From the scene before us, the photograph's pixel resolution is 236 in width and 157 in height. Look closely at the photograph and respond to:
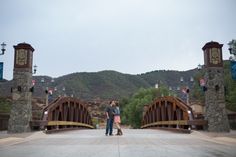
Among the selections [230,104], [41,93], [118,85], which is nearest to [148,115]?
[230,104]

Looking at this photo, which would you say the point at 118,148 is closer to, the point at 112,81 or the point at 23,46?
the point at 23,46

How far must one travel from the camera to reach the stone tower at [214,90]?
18.6m

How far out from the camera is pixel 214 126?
18516mm

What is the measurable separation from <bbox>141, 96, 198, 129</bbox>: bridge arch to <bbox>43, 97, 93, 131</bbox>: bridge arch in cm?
688

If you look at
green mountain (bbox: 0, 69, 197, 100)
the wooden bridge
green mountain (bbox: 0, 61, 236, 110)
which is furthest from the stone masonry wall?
green mountain (bbox: 0, 69, 197, 100)

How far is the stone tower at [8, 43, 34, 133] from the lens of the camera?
1881 cm

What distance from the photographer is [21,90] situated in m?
19.3

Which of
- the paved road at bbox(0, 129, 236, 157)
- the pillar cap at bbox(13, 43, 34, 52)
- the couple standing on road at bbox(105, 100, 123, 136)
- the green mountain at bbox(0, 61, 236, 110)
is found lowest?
the paved road at bbox(0, 129, 236, 157)

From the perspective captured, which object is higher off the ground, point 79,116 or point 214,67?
point 214,67

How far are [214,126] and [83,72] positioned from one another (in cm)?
14784

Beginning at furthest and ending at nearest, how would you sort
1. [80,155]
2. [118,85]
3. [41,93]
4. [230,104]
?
[118,85]
[41,93]
[230,104]
[80,155]

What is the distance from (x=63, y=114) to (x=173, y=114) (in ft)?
27.0

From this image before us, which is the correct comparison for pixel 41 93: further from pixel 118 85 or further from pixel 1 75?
pixel 1 75

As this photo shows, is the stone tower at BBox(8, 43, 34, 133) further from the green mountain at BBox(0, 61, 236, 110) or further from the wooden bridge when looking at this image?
the green mountain at BBox(0, 61, 236, 110)
